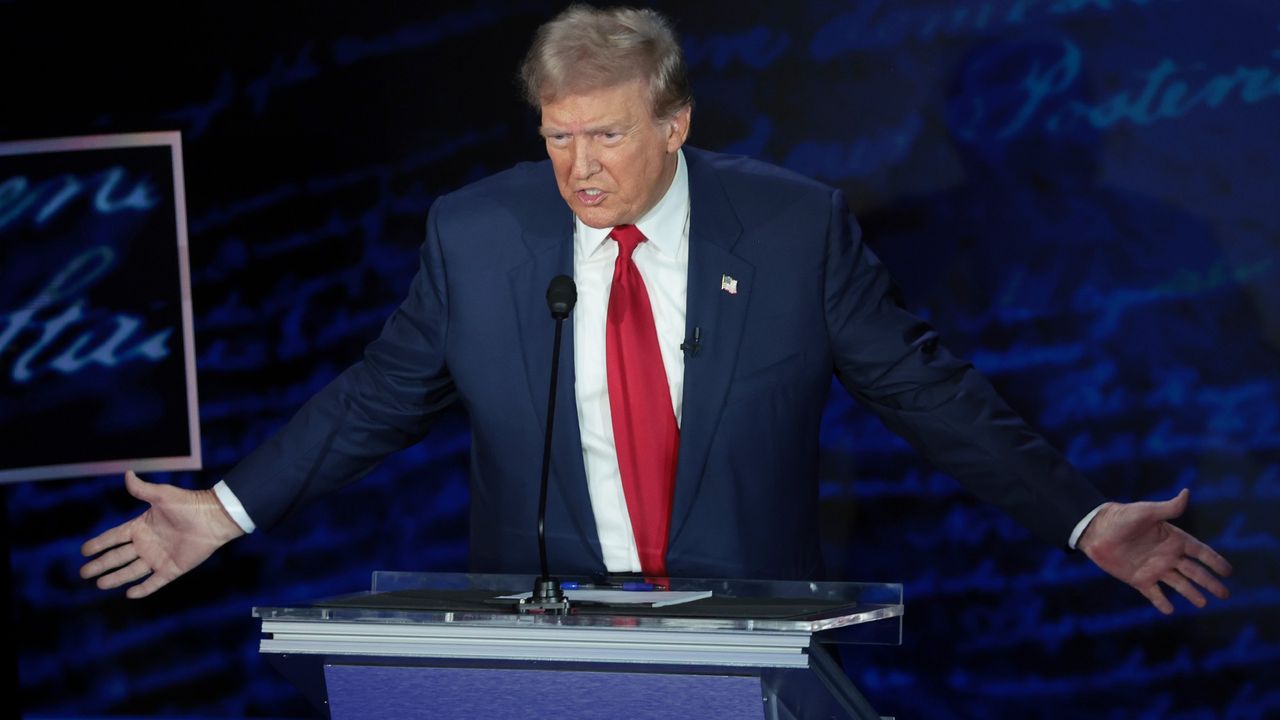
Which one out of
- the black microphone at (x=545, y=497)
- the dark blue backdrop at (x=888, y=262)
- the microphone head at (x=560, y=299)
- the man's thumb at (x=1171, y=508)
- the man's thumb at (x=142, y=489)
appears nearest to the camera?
the black microphone at (x=545, y=497)

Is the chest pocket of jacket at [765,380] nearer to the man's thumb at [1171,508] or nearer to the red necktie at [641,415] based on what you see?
the red necktie at [641,415]

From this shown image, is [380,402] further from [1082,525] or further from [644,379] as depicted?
[1082,525]

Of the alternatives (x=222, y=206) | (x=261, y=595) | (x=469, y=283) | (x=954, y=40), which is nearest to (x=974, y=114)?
(x=954, y=40)

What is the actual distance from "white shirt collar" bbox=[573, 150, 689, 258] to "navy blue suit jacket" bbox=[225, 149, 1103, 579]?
0.03 meters

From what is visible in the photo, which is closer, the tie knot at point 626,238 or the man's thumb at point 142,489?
the man's thumb at point 142,489

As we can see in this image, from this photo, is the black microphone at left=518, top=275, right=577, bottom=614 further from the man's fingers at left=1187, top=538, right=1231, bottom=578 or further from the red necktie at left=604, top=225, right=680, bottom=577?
the man's fingers at left=1187, top=538, right=1231, bottom=578

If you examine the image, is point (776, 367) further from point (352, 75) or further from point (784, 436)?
point (352, 75)

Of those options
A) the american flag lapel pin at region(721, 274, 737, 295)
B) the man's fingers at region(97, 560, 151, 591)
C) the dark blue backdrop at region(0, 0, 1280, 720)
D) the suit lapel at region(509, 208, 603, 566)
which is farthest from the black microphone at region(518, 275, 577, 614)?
the dark blue backdrop at region(0, 0, 1280, 720)

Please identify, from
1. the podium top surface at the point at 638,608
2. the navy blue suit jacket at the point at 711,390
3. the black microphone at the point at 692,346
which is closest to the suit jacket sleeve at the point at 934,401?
the navy blue suit jacket at the point at 711,390

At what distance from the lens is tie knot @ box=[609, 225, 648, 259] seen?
2.38m

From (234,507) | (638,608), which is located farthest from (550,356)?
(638,608)

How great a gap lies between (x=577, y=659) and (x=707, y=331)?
0.96 m

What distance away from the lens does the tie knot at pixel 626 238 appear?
238 cm

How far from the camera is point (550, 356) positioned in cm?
236
